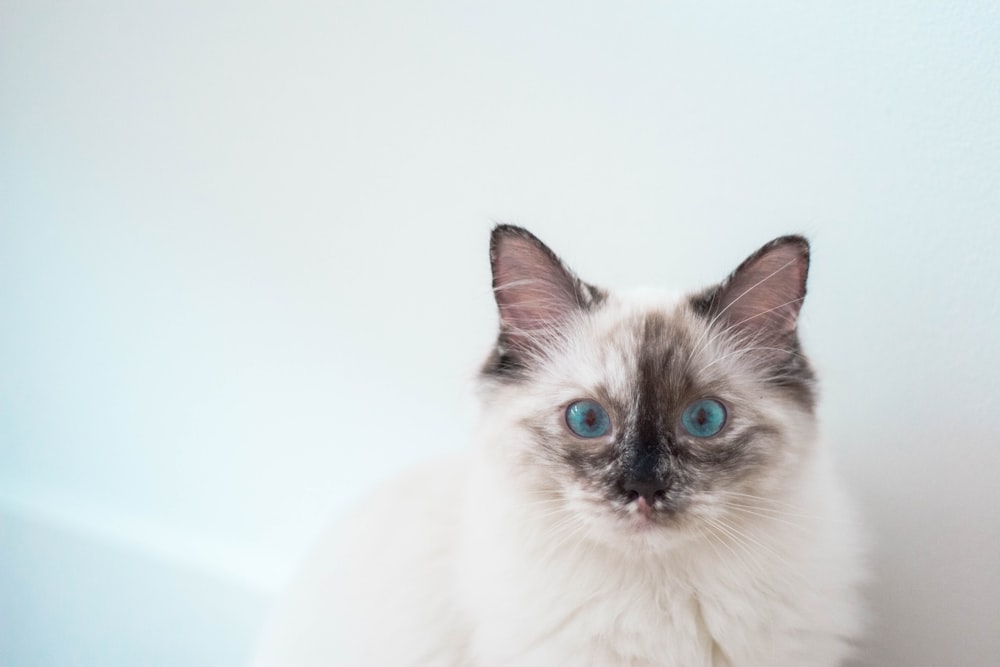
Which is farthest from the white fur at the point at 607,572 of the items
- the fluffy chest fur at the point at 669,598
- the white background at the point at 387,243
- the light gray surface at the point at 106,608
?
the light gray surface at the point at 106,608

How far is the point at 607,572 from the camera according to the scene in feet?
3.49

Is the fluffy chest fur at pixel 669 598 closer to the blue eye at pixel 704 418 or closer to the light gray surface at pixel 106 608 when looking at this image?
the blue eye at pixel 704 418

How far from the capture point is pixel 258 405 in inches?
81.9

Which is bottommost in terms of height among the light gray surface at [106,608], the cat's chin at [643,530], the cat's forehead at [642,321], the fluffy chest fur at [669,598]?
the light gray surface at [106,608]

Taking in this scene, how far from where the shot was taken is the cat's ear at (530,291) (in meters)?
1.11

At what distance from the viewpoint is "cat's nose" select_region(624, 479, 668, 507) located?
3.13ft

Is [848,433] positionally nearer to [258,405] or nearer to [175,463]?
[258,405]

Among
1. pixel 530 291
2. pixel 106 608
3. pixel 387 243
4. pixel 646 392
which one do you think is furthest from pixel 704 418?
pixel 106 608

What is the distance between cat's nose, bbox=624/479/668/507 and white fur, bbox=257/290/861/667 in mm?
29

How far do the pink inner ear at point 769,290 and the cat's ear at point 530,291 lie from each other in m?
0.20

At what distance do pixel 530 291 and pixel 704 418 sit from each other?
1.02 ft

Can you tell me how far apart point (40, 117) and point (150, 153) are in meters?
0.42

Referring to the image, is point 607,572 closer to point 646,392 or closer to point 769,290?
point 646,392

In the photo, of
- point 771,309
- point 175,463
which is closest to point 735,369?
point 771,309
